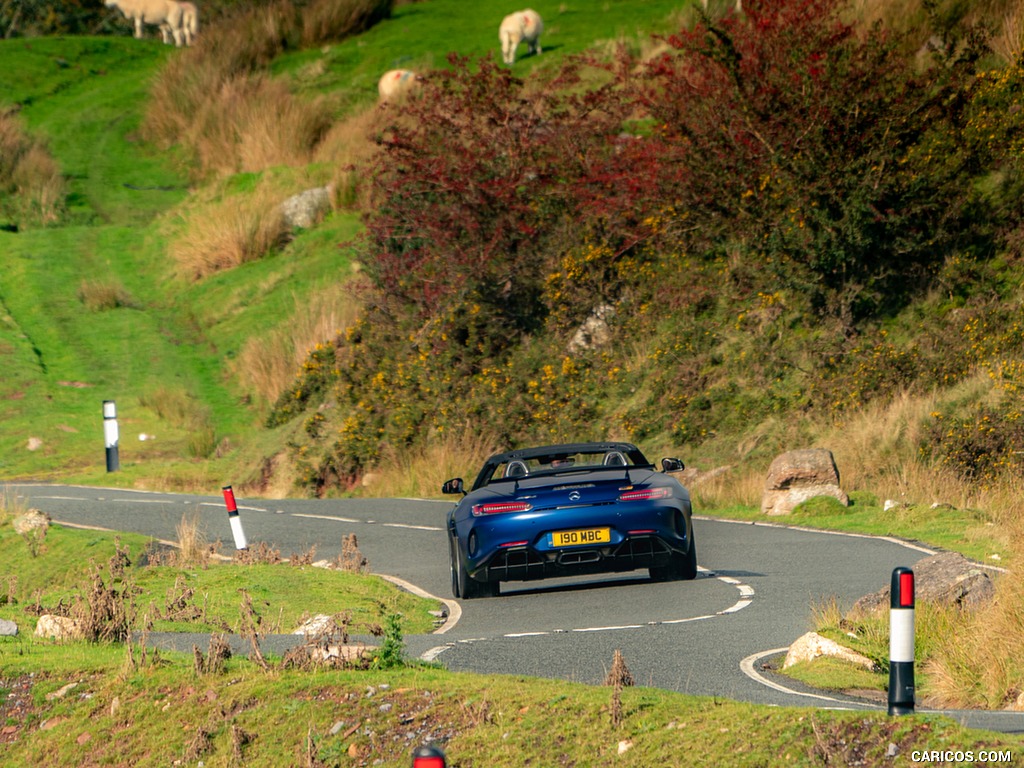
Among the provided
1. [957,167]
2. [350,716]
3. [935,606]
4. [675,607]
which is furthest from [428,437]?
[350,716]

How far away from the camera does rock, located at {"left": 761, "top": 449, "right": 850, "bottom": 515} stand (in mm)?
21094

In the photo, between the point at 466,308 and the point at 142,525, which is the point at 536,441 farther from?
the point at 142,525

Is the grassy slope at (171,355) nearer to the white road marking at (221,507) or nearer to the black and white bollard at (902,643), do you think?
the black and white bollard at (902,643)

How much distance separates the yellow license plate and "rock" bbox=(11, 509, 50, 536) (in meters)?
8.63

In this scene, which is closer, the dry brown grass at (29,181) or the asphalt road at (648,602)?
the asphalt road at (648,602)

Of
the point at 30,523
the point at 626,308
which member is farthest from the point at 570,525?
the point at 626,308

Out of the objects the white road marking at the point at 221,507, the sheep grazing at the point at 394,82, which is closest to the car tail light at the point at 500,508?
the white road marking at the point at 221,507

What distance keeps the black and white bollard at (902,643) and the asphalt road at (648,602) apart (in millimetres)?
411

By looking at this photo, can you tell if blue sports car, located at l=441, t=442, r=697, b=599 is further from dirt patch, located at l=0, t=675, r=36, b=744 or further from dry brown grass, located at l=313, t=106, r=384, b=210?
dry brown grass, located at l=313, t=106, r=384, b=210

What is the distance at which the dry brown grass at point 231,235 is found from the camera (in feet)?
147

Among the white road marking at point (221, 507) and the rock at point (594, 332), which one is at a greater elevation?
the rock at point (594, 332)

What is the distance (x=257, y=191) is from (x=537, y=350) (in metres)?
18.5

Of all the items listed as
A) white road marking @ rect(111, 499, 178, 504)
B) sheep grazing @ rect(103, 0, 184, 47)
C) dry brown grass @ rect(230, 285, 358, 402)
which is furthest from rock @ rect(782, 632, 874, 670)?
sheep grazing @ rect(103, 0, 184, 47)

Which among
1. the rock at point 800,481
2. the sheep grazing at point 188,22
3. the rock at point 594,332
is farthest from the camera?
the sheep grazing at point 188,22
